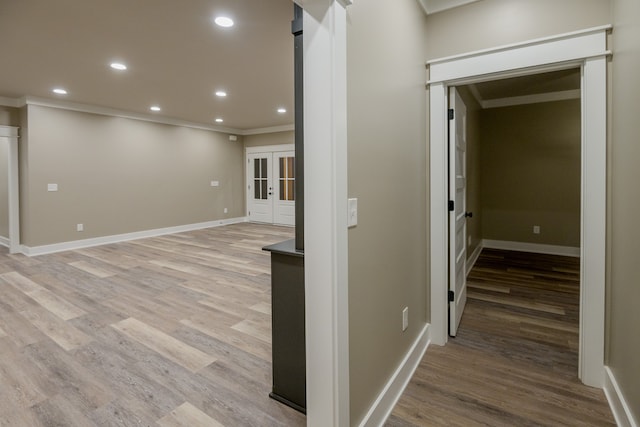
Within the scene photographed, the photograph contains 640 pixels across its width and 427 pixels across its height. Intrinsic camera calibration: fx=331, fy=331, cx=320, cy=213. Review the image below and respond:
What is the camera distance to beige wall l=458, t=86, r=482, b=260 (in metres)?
4.36

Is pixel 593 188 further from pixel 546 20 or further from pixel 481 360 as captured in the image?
pixel 481 360

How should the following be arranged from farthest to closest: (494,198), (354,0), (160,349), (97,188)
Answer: (97,188), (494,198), (160,349), (354,0)

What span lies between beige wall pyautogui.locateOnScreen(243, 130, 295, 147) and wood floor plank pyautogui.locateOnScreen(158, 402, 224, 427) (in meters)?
6.96

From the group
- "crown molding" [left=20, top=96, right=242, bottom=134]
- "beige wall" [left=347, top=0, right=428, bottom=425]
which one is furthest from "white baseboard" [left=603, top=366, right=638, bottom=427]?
"crown molding" [left=20, top=96, right=242, bottom=134]

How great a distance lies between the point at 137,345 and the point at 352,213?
2082 millimetres

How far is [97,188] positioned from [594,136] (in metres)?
7.15

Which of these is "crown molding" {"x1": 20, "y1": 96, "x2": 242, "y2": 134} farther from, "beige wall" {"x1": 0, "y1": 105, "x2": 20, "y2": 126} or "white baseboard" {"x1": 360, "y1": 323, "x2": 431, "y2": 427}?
"white baseboard" {"x1": 360, "y1": 323, "x2": 431, "y2": 427}

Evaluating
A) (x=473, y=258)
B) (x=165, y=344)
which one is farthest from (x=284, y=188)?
(x=165, y=344)

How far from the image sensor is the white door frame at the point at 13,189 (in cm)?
548

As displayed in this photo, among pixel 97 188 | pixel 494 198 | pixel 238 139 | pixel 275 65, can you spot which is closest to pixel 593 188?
pixel 275 65

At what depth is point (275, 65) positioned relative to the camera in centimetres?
394

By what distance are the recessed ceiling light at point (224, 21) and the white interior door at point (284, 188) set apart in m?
5.43

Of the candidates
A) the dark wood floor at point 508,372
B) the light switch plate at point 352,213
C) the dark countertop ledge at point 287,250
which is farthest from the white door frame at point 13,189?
the dark wood floor at point 508,372

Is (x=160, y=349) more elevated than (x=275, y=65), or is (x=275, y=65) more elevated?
(x=275, y=65)
